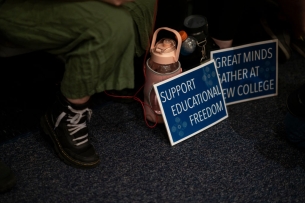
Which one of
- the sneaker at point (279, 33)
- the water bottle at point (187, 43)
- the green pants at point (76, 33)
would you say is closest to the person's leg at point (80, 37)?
the green pants at point (76, 33)

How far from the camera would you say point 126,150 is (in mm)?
1226

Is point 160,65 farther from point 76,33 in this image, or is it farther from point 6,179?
point 6,179

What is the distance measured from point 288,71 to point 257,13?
11.4 inches

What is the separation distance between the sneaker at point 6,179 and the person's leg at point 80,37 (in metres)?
0.29

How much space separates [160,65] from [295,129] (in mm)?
483

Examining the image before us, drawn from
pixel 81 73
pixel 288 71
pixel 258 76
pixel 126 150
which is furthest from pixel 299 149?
pixel 81 73

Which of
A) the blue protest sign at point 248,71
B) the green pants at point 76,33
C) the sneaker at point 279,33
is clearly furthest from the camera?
the sneaker at point 279,33

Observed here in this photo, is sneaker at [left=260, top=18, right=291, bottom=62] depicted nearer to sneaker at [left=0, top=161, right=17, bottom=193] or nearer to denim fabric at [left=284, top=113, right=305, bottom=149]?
denim fabric at [left=284, top=113, right=305, bottom=149]

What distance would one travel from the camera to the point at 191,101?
125 centimetres

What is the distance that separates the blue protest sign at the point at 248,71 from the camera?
135 cm

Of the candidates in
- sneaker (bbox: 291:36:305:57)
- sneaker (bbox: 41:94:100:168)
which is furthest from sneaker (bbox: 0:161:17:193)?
sneaker (bbox: 291:36:305:57)

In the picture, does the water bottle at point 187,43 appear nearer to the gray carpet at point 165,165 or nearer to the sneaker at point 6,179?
the gray carpet at point 165,165

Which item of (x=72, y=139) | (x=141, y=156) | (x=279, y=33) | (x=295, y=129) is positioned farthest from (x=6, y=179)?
(x=279, y=33)

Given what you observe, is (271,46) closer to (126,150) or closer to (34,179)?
(126,150)
